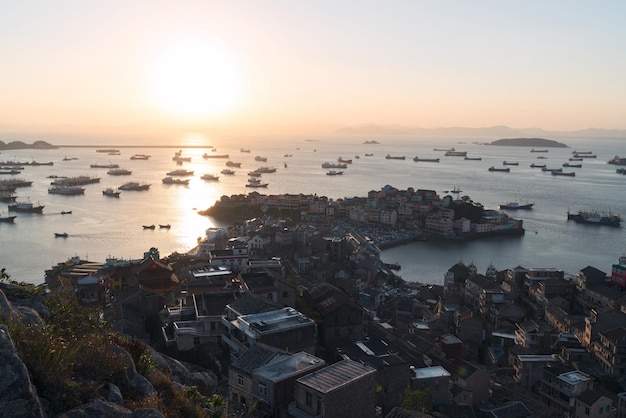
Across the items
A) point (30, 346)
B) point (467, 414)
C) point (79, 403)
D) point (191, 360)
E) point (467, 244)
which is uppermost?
point (30, 346)

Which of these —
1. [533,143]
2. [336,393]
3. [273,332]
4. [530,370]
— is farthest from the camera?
[533,143]

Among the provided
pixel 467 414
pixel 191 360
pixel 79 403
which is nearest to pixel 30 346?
pixel 79 403

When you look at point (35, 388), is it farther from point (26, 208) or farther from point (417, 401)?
point (26, 208)

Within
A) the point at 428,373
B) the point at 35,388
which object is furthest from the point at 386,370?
the point at 35,388

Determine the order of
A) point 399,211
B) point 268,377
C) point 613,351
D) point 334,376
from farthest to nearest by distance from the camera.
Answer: point 399,211 < point 613,351 < point 268,377 < point 334,376


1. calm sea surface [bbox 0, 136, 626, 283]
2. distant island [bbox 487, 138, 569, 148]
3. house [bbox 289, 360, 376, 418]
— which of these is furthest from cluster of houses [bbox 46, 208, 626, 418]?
distant island [bbox 487, 138, 569, 148]

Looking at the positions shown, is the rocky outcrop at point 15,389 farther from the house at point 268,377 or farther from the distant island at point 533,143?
the distant island at point 533,143

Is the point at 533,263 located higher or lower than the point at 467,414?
lower

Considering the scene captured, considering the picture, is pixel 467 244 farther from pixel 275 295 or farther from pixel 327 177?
pixel 327 177
